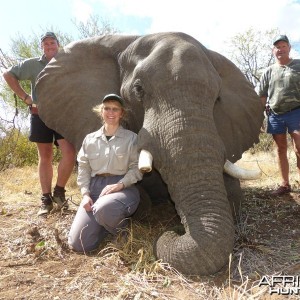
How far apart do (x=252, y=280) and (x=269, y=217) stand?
2.14m

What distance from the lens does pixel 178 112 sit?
4242mm

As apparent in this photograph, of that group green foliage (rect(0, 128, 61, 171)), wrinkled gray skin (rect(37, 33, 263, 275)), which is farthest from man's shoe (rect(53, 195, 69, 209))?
green foliage (rect(0, 128, 61, 171))

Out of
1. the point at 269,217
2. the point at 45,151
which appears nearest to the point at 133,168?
the point at 269,217

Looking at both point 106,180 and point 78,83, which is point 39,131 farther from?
point 106,180

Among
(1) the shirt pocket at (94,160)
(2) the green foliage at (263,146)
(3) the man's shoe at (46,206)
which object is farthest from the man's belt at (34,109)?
(2) the green foliage at (263,146)

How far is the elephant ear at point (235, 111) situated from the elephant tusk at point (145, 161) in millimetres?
1354

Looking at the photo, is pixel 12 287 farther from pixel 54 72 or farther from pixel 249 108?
pixel 249 108

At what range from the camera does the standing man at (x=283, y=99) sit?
6.94m

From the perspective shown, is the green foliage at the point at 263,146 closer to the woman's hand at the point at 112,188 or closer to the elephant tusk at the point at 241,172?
the elephant tusk at the point at 241,172

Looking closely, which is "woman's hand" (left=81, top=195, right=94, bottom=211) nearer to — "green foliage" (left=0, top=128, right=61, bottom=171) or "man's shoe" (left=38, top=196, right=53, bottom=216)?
"man's shoe" (left=38, top=196, right=53, bottom=216)

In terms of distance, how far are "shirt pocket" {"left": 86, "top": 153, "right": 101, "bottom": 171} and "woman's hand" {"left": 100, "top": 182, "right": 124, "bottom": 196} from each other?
37cm

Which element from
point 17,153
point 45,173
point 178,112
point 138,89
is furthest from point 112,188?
point 17,153

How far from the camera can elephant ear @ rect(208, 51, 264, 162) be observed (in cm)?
538

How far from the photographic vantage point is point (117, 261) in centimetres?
410
